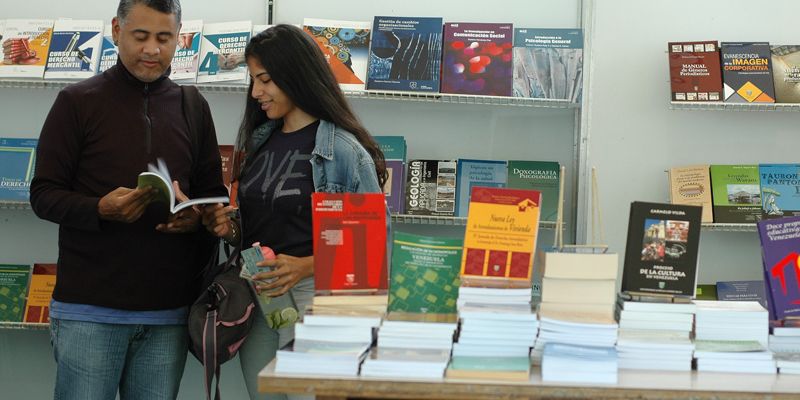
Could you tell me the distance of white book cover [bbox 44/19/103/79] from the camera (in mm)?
4055

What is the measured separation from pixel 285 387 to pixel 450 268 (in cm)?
55

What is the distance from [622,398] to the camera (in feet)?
6.66

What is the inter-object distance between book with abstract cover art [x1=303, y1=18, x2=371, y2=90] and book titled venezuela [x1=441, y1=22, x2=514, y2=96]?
0.36 meters

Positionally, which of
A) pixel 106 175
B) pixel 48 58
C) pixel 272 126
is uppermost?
pixel 48 58

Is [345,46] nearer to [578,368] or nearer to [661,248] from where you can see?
[661,248]

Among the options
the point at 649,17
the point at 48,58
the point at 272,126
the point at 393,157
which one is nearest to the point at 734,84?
the point at 649,17

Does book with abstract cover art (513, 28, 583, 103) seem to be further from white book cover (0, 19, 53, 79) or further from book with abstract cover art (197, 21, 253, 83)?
white book cover (0, 19, 53, 79)

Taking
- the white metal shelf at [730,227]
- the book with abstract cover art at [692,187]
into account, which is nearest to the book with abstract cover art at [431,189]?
the book with abstract cover art at [692,187]

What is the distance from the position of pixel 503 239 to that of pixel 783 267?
2.48 ft

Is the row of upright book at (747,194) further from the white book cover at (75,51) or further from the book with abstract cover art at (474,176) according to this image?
the white book cover at (75,51)

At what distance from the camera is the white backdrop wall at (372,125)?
14.0ft

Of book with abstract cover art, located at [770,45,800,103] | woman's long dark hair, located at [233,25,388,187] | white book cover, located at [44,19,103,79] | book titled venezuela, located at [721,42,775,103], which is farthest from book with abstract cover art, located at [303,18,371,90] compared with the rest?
book with abstract cover art, located at [770,45,800,103]

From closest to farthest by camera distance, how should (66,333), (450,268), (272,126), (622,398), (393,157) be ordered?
(622,398), (450,268), (66,333), (272,126), (393,157)

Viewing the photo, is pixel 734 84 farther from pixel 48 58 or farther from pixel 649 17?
pixel 48 58
